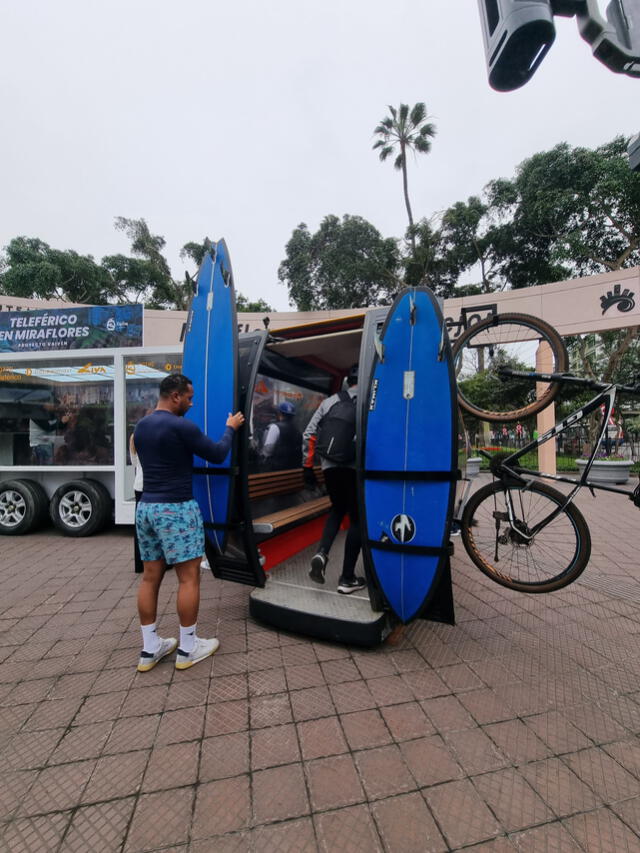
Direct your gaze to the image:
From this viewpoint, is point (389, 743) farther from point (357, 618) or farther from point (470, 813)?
point (357, 618)

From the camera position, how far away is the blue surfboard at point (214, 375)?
287cm

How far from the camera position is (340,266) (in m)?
21.1

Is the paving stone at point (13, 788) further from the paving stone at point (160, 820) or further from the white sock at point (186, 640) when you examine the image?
the white sock at point (186, 640)

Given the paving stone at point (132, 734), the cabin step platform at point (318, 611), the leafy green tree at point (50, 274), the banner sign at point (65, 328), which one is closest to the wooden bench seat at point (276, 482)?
the cabin step platform at point (318, 611)

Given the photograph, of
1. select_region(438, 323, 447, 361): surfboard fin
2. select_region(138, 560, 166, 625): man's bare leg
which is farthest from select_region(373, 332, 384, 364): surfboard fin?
select_region(138, 560, 166, 625): man's bare leg

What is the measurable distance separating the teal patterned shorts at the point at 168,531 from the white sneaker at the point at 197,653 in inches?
24.5

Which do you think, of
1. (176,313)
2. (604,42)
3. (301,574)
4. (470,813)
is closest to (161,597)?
(301,574)

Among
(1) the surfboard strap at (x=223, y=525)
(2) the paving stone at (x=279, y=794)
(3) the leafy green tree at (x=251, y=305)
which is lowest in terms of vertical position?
(2) the paving stone at (x=279, y=794)

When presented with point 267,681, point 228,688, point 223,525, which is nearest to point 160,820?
point 228,688

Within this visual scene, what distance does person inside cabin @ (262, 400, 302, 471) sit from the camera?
4.50 metres

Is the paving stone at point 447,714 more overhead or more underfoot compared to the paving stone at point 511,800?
more overhead

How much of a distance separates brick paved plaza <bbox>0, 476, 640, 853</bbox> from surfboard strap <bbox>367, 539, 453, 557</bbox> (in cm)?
73

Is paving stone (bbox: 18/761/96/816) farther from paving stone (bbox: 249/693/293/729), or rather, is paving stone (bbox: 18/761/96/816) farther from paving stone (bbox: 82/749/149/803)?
paving stone (bbox: 249/693/293/729)

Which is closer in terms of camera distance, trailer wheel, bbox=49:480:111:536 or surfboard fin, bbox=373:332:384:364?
surfboard fin, bbox=373:332:384:364
